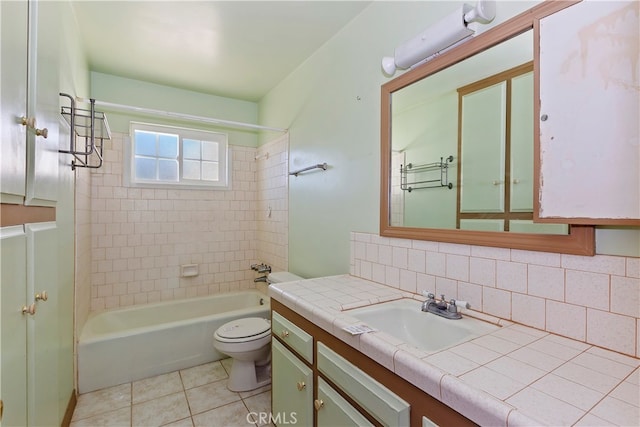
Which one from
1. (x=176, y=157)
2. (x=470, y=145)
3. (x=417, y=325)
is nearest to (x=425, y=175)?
(x=470, y=145)

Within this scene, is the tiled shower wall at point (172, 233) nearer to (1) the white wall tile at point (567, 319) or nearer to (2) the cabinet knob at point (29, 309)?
(2) the cabinet knob at point (29, 309)

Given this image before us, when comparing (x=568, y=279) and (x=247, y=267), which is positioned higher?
(x=568, y=279)

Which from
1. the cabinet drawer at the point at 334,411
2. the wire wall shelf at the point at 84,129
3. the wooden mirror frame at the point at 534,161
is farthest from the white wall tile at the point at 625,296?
the wire wall shelf at the point at 84,129

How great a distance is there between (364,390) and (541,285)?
725 millimetres

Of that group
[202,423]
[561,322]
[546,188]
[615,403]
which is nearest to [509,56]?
[546,188]

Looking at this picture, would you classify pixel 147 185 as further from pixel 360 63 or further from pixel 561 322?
pixel 561 322

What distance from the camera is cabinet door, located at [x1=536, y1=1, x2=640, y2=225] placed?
2.67ft

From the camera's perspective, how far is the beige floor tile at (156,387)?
2.11m

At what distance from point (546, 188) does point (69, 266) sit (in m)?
2.52

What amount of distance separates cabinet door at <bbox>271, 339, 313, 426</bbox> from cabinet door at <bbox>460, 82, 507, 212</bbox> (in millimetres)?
1076

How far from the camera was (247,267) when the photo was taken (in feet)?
11.5

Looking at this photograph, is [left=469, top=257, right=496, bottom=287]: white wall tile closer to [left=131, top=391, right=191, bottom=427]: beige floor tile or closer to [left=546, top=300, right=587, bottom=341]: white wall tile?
[left=546, top=300, right=587, bottom=341]: white wall tile

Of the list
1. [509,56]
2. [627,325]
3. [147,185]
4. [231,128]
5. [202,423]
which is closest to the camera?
[627,325]

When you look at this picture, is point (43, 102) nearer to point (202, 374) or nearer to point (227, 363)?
point (202, 374)
